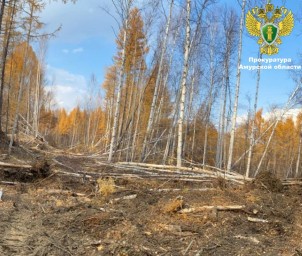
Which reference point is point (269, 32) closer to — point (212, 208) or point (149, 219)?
point (212, 208)

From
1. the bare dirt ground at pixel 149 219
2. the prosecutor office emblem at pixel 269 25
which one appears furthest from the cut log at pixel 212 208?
the prosecutor office emblem at pixel 269 25

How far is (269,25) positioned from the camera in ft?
50.9

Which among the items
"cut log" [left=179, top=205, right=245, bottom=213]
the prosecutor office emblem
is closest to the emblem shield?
the prosecutor office emblem

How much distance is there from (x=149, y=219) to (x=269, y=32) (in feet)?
41.5

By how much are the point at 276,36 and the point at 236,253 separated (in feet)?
42.7

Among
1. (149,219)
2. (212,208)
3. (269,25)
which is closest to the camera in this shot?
(149,219)

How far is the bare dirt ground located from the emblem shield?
29.5 feet

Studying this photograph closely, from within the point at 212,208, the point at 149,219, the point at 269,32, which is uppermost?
the point at 269,32

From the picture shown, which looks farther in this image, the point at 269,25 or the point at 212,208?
the point at 269,25

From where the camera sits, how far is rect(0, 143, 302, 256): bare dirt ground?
5.12 m

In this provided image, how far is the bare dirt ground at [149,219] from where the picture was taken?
16.8 feet

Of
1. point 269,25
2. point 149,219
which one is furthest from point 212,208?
point 269,25

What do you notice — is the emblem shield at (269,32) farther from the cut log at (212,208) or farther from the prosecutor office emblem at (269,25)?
the cut log at (212,208)

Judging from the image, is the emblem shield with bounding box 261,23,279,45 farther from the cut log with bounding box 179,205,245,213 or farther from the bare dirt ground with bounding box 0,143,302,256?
the cut log with bounding box 179,205,245,213
